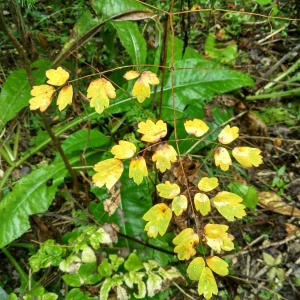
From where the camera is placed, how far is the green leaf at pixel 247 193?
1646mm

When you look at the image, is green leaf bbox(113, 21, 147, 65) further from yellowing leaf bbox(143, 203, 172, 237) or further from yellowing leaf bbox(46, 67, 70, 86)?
yellowing leaf bbox(143, 203, 172, 237)

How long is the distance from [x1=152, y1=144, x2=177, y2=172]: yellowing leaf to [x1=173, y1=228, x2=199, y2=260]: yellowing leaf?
6.4 inches

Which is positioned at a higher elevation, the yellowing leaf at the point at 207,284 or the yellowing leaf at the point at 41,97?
the yellowing leaf at the point at 41,97

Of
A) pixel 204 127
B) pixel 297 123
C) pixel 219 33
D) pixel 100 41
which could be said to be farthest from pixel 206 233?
pixel 219 33

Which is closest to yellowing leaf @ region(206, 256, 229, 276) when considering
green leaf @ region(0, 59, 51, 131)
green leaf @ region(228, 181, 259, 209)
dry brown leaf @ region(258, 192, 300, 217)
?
green leaf @ region(228, 181, 259, 209)

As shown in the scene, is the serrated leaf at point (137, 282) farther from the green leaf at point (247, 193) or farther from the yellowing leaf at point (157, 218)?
the green leaf at point (247, 193)

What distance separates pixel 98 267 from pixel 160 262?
0.99 feet

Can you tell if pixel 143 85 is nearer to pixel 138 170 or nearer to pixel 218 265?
pixel 138 170

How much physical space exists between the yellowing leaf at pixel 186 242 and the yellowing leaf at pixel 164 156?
0.16 meters

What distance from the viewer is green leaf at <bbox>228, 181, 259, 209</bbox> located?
5.40 ft

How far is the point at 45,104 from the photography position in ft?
2.99

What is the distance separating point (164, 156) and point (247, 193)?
35.3 inches

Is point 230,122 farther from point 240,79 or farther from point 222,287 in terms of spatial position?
point 222,287

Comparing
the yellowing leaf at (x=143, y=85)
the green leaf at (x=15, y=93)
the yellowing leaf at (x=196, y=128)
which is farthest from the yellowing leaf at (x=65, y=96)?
the green leaf at (x=15, y=93)
